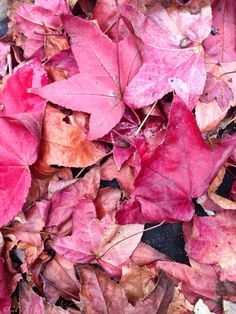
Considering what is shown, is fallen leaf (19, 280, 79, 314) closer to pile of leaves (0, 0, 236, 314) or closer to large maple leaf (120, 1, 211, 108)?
pile of leaves (0, 0, 236, 314)

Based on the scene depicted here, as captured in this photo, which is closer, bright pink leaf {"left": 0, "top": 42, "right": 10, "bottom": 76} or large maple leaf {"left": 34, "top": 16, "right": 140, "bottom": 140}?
large maple leaf {"left": 34, "top": 16, "right": 140, "bottom": 140}

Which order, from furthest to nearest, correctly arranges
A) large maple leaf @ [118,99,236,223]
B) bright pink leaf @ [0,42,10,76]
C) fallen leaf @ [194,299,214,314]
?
bright pink leaf @ [0,42,10,76]
fallen leaf @ [194,299,214,314]
large maple leaf @ [118,99,236,223]

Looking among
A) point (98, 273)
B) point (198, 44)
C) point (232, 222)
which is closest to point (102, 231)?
point (98, 273)

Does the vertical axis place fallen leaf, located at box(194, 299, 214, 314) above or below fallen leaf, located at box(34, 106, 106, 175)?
below

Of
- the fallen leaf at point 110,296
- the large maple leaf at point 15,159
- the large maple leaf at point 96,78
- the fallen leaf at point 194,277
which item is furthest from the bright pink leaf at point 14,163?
the fallen leaf at point 194,277

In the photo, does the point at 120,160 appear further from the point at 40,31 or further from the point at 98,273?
the point at 40,31

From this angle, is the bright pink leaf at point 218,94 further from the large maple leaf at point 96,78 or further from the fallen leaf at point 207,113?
the large maple leaf at point 96,78

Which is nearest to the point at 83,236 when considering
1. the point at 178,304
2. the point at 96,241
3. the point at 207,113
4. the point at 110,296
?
the point at 96,241

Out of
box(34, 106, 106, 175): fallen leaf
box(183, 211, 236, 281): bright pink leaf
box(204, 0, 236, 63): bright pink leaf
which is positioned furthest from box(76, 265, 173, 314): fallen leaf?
box(204, 0, 236, 63): bright pink leaf

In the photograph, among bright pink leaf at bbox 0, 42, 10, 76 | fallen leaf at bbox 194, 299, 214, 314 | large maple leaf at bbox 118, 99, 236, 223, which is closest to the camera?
large maple leaf at bbox 118, 99, 236, 223
